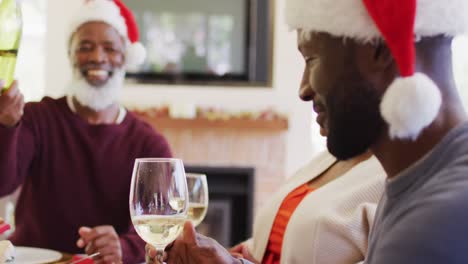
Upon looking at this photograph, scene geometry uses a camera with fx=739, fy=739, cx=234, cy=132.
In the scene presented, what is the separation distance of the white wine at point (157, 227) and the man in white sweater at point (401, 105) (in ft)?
1.00

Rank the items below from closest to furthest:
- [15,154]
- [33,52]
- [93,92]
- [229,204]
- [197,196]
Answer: [197,196], [15,154], [93,92], [229,204], [33,52]

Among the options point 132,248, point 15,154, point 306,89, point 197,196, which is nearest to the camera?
point 306,89

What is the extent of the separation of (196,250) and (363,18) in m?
0.47

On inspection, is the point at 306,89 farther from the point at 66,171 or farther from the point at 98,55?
the point at 98,55

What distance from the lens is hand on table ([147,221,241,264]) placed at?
3.93 feet

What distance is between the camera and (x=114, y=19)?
240cm

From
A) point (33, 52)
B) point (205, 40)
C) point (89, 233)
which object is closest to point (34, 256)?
point (89, 233)

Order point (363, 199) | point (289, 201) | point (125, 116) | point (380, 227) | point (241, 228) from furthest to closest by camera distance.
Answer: point (241, 228) → point (125, 116) → point (289, 201) → point (363, 199) → point (380, 227)

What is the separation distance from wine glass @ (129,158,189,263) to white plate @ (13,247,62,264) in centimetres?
39

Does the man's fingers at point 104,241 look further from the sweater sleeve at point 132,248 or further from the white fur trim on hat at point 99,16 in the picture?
the white fur trim on hat at point 99,16

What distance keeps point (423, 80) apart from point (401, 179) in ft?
0.47

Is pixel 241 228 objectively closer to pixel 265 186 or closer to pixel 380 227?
pixel 265 186

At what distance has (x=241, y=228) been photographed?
431 centimetres

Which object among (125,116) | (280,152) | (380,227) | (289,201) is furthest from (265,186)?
(380,227)
